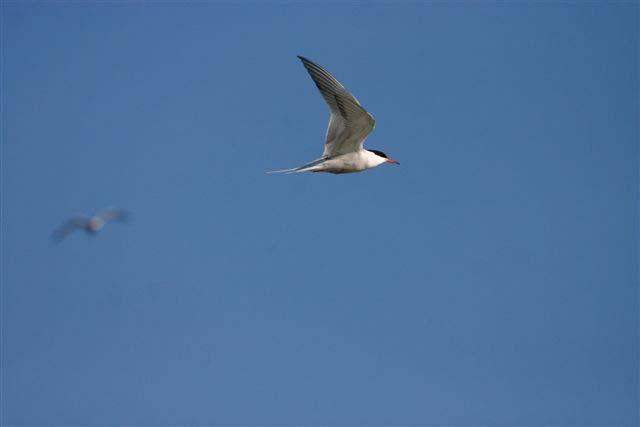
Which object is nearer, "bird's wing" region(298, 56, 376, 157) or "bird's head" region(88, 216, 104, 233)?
"bird's wing" region(298, 56, 376, 157)

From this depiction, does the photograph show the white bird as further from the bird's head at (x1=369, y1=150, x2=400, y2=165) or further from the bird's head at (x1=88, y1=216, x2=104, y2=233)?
the bird's head at (x1=88, y1=216, x2=104, y2=233)

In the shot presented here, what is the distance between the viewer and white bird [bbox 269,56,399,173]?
662 inches

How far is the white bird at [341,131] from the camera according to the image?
55.2 ft

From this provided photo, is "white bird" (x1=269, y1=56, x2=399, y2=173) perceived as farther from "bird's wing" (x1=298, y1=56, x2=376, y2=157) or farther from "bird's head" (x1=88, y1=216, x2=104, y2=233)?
"bird's head" (x1=88, y1=216, x2=104, y2=233)

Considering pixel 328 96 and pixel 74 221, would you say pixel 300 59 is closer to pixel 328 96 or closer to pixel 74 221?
A: pixel 328 96

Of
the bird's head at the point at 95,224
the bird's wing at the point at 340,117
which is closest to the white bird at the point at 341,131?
the bird's wing at the point at 340,117

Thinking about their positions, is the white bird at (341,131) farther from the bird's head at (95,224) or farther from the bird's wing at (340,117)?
the bird's head at (95,224)

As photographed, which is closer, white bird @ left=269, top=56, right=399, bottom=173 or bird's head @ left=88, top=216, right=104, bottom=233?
white bird @ left=269, top=56, right=399, bottom=173

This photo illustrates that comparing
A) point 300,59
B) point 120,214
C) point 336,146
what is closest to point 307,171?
point 336,146

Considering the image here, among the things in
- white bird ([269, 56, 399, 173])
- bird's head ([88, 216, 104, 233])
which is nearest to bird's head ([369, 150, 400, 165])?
white bird ([269, 56, 399, 173])

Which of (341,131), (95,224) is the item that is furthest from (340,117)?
(95,224)

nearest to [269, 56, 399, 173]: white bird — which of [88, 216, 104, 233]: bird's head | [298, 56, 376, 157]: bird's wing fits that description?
[298, 56, 376, 157]: bird's wing

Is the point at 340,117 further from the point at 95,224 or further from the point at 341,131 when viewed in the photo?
the point at 95,224

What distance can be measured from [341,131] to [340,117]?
0.90ft
